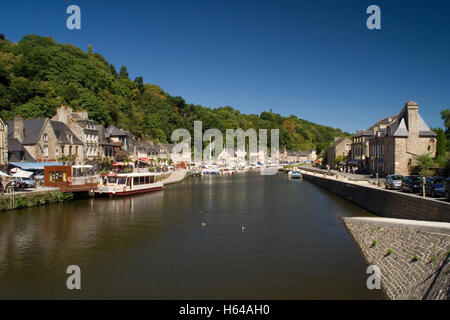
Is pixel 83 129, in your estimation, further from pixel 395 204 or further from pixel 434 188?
pixel 434 188

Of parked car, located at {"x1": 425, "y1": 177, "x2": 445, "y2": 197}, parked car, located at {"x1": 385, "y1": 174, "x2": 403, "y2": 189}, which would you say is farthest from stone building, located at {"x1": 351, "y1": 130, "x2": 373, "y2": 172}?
parked car, located at {"x1": 425, "y1": 177, "x2": 445, "y2": 197}

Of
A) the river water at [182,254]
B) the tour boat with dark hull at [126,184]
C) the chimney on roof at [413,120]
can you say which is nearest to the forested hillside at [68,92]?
the tour boat with dark hull at [126,184]

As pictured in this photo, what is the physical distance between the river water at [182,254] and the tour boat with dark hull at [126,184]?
9.32 m

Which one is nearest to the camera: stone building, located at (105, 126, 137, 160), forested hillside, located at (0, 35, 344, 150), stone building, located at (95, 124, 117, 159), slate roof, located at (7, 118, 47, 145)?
slate roof, located at (7, 118, 47, 145)

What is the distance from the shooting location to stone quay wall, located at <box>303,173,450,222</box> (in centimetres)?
1822

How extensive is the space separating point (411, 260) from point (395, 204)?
1166 centimetres

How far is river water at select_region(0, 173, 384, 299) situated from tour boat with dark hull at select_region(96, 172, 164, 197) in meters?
9.32

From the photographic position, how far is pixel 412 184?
2694cm

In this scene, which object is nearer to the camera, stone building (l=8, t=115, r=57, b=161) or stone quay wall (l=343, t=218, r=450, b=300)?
stone quay wall (l=343, t=218, r=450, b=300)

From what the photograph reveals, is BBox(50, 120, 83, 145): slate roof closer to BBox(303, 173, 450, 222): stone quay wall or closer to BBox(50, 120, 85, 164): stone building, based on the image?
BBox(50, 120, 85, 164): stone building
